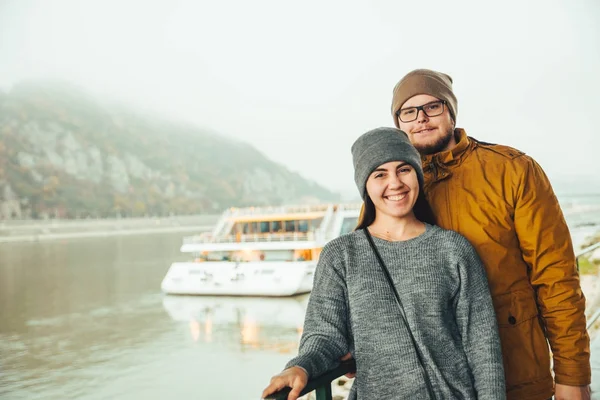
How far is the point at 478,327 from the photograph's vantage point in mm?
1262

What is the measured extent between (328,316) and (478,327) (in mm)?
348

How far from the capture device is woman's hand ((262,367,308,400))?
113 centimetres

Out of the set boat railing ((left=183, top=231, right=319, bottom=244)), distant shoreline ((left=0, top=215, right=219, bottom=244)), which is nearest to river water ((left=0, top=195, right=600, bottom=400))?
boat railing ((left=183, top=231, right=319, bottom=244))

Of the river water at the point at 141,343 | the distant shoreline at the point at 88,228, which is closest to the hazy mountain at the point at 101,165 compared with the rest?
the distant shoreline at the point at 88,228

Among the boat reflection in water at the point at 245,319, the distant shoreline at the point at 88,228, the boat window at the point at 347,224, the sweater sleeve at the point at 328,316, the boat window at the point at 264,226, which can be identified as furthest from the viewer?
the distant shoreline at the point at 88,228

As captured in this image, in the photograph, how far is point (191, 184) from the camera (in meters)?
94.9

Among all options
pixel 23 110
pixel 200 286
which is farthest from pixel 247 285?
pixel 23 110

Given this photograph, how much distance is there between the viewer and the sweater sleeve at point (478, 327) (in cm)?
123

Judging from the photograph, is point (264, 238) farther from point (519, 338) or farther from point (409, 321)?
point (409, 321)

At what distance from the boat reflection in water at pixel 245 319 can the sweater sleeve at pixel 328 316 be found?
351 inches

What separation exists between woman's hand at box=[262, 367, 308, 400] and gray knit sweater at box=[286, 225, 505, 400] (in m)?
0.03

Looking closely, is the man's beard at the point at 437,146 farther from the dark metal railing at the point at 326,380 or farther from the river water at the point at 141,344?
the river water at the point at 141,344

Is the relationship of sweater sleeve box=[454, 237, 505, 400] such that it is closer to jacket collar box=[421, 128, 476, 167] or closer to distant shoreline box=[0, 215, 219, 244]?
jacket collar box=[421, 128, 476, 167]

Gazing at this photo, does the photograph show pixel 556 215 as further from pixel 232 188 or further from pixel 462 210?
pixel 232 188
